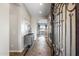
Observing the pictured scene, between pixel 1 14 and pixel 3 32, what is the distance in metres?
0.23

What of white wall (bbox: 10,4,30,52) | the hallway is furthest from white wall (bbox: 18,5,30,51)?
the hallway

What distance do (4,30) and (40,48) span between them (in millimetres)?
536

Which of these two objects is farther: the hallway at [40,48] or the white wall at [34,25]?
the white wall at [34,25]

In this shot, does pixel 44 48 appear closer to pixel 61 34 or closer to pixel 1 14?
pixel 61 34

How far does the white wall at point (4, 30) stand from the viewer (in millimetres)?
1323

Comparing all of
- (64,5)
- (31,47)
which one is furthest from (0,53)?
(64,5)

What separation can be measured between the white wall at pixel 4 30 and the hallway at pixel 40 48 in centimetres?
30

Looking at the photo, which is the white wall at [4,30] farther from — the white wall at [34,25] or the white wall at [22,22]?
the white wall at [34,25]

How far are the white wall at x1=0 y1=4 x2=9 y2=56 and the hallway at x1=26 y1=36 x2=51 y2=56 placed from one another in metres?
0.30

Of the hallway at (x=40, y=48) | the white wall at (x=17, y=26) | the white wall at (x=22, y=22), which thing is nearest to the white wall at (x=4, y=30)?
the white wall at (x=17, y=26)

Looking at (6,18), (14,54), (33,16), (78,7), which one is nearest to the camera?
(78,7)

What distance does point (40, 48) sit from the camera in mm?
1499

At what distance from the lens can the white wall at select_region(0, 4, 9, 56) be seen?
132cm

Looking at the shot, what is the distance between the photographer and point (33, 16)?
59.7 inches
